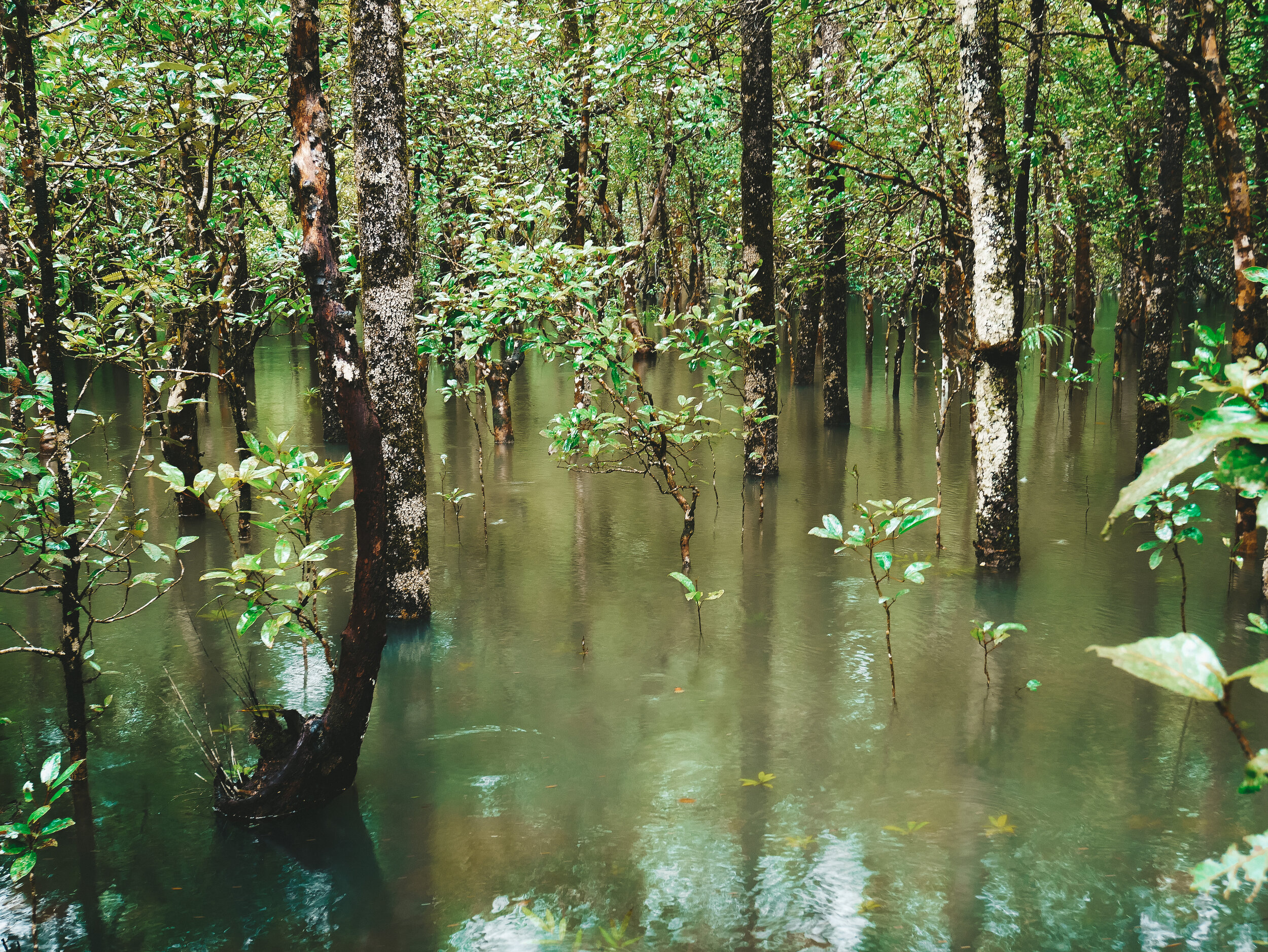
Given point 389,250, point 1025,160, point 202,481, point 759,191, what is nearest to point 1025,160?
point 1025,160

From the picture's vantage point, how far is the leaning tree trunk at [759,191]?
11.3 meters

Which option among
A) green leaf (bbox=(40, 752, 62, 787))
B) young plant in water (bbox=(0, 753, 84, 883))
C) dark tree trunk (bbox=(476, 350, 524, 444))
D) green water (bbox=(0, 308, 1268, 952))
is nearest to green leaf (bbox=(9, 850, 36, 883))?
young plant in water (bbox=(0, 753, 84, 883))

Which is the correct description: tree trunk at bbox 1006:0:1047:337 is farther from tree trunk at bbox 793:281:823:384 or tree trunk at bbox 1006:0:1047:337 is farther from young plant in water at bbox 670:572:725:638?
tree trunk at bbox 793:281:823:384

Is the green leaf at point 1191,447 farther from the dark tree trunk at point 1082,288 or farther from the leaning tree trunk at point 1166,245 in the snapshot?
the dark tree trunk at point 1082,288

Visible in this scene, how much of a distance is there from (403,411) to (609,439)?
2.34m

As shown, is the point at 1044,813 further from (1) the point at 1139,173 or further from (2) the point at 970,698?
(1) the point at 1139,173

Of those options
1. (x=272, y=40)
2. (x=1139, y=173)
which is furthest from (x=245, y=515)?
(x=1139, y=173)

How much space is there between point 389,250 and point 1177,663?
20.6ft

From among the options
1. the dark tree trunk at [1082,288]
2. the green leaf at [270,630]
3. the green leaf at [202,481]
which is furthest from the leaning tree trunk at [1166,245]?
the green leaf at [202,481]

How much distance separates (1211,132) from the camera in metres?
6.58

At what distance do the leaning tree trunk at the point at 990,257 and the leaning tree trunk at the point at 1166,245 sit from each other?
3540 mm

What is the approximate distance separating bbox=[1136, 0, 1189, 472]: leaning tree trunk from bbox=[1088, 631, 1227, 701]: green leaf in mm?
10119

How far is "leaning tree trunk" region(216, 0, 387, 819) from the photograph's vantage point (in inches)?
177

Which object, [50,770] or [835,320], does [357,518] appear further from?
[835,320]
